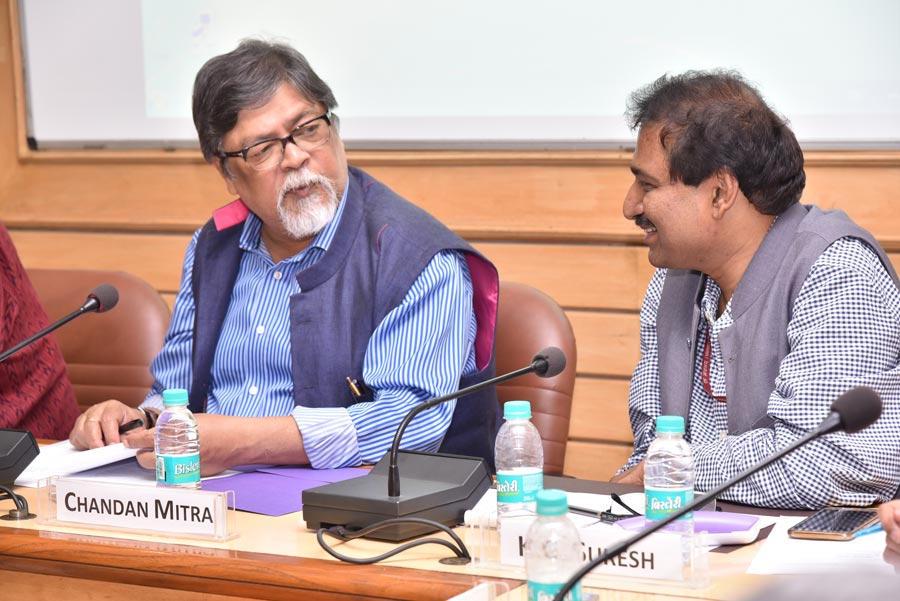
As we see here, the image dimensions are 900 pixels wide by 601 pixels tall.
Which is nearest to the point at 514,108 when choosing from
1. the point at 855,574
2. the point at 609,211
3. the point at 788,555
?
the point at 609,211

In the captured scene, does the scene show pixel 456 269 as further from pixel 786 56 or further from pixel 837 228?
pixel 786 56

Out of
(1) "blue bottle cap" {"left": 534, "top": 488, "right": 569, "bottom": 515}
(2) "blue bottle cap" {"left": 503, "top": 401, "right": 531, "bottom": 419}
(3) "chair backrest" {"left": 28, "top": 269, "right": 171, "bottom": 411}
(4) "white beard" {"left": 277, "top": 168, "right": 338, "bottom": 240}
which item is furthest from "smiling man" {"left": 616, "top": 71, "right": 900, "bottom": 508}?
(3) "chair backrest" {"left": 28, "top": 269, "right": 171, "bottom": 411}

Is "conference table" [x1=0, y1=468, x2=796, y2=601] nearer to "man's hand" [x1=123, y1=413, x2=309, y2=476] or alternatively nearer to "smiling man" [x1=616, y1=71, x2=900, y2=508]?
"man's hand" [x1=123, y1=413, x2=309, y2=476]

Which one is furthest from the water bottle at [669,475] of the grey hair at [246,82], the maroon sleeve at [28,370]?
the maroon sleeve at [28,370]

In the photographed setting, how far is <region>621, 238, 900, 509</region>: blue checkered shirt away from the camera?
1.82 metres

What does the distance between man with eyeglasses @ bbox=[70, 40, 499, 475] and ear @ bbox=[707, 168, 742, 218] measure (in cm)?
50

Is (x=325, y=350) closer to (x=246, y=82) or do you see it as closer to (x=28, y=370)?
(x=246, y=82)

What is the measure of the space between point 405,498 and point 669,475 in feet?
1.22

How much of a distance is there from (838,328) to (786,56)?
136cm

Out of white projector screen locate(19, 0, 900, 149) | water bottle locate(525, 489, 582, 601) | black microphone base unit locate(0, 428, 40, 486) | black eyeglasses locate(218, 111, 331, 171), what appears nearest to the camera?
water bottle locate(525, 489, 582, 601)

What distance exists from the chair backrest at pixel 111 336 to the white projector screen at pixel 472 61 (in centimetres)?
98

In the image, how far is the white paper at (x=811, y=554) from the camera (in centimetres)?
138

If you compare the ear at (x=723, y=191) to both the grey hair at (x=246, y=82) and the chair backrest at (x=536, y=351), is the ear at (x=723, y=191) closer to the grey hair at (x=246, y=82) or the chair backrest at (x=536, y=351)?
the chair backrest at (x=536, y=351)

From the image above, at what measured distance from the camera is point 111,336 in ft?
9.25
